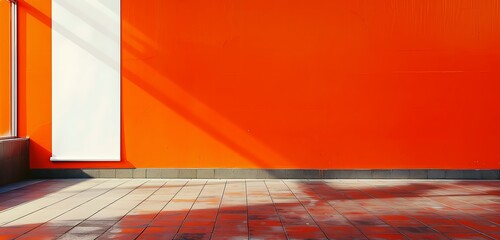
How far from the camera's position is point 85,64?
8539 millimetres

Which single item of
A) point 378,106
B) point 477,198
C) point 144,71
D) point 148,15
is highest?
point 148,15

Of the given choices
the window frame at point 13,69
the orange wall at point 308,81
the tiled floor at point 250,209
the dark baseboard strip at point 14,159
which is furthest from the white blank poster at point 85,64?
the tiled floor at point 250,209

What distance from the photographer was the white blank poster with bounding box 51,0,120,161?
8.53m

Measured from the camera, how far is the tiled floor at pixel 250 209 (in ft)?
15.1

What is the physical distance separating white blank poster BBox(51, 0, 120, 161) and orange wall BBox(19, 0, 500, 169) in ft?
0.51

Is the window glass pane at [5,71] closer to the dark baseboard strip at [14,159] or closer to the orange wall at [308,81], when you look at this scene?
the orange wall at [308,81]

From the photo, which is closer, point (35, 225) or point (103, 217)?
point (35, 225)

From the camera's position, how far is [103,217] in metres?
5.27

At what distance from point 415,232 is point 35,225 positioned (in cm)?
362

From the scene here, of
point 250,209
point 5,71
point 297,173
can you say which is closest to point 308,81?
point 297,173

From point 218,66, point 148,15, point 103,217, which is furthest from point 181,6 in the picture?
point 103,217

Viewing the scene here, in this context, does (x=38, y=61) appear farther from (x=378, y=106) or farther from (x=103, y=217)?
(x=378, y=106)

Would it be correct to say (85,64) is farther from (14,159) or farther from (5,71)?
(14,159)

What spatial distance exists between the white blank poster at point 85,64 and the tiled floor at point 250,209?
117 cm
